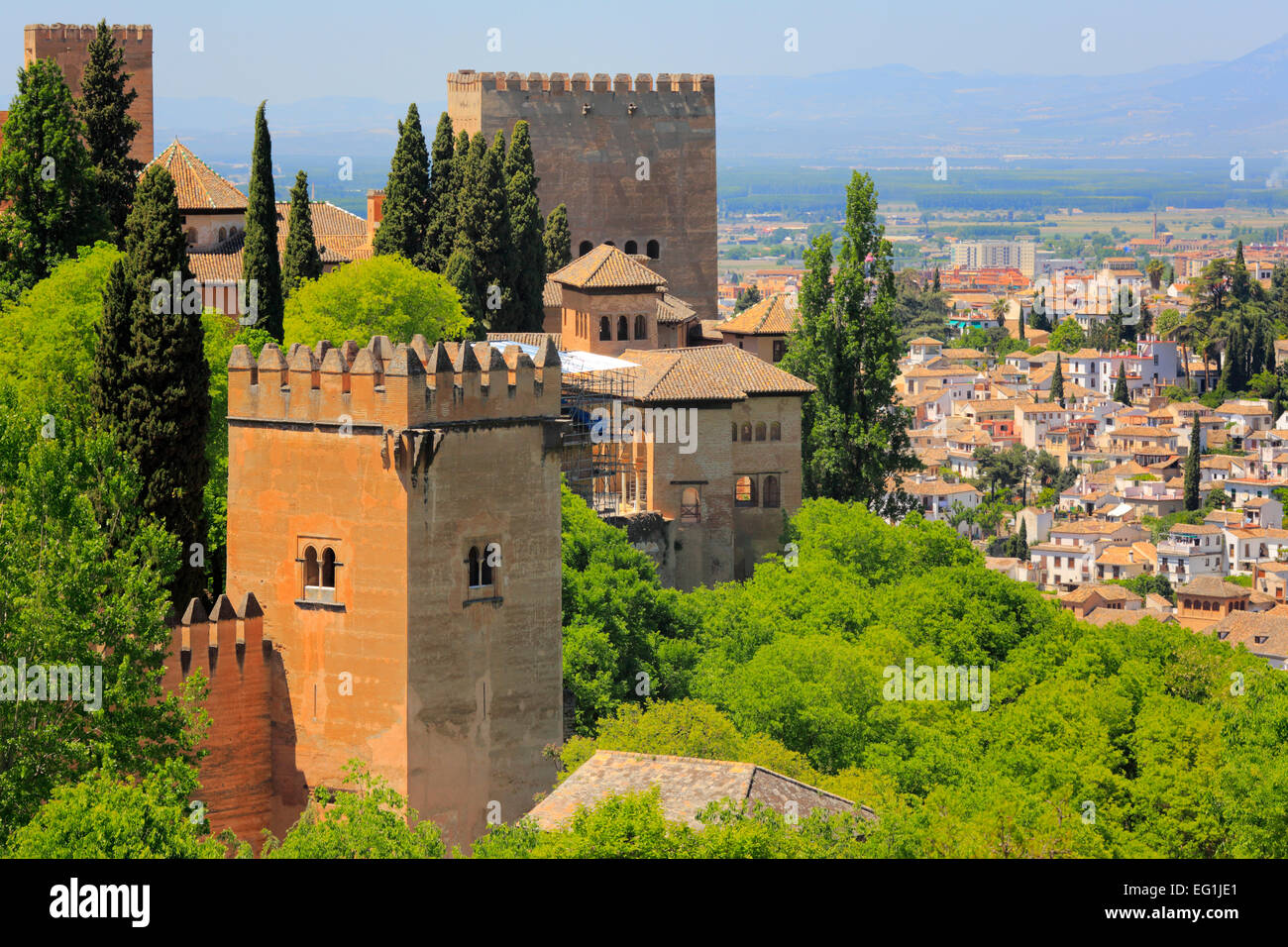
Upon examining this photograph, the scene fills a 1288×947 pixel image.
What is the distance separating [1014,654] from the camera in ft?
→ 161

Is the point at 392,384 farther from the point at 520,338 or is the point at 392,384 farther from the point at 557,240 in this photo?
the point at 557,240

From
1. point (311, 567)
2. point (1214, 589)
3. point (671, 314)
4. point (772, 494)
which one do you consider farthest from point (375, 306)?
point (1214, 589)

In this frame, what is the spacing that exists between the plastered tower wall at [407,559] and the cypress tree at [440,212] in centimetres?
2425

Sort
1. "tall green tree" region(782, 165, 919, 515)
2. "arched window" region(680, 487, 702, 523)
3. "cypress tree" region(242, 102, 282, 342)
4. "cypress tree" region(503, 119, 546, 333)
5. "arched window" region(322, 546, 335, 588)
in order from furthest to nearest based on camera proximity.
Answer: "tall green tree" region(782, 165, 919, 515) → "cypress tree" region(503, 119, 546, 333) → "arched window" region(680, 487, 702, 523) → "cypress tree" region(242, 102, 282, 342) → "arched window" region(322, 546, 335, 588)

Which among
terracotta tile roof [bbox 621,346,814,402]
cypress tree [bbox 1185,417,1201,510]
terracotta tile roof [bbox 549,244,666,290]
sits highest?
terracotta tile roof [bbox 549,244,666,290]

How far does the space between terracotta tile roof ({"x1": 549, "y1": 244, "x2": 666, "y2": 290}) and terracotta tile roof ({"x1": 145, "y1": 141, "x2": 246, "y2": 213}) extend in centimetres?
853

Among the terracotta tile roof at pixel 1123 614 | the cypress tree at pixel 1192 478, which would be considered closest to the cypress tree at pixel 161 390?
the terracotta tile roof at pixel 1123 614

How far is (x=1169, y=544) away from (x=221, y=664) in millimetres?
124912

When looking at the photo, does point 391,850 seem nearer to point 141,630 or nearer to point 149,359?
point 141,630

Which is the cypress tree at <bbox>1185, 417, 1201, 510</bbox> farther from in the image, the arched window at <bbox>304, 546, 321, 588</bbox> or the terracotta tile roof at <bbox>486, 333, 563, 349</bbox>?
the arched window at <bbox>304, 546, 321, 588</bbox>

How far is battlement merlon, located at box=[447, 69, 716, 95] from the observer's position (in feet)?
238

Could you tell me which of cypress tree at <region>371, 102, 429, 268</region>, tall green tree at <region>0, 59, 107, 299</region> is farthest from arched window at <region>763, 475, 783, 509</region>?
tall green tree at <region>0, 59, 107, 299</region>

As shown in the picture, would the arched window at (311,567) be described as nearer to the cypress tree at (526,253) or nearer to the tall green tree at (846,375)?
the cypress tree at (526,253)

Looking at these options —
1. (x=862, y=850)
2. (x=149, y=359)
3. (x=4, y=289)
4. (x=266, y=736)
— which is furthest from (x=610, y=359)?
(x=862, y=850)
